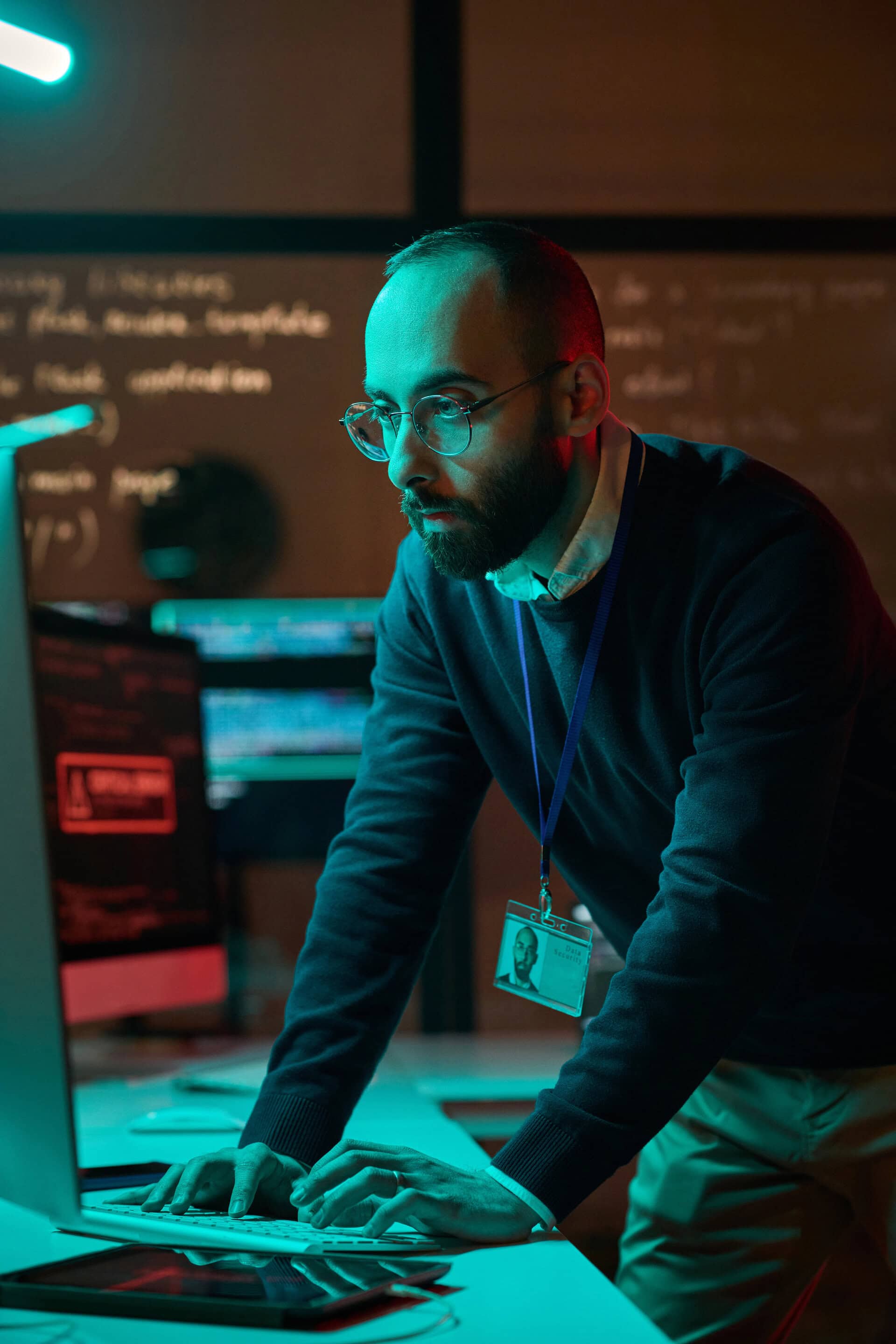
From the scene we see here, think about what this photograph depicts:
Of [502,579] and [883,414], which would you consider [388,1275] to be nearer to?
[502,579]

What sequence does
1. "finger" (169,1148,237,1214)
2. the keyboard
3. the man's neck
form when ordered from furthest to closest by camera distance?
the man's neck
"finger" (169,1148,237,1214)
the keyboard

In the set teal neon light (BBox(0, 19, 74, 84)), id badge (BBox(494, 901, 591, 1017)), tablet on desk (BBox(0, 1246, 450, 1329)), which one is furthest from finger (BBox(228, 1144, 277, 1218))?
teal neon light (BBox(0, 19, 74, 84))

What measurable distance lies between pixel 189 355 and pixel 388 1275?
7.40 feet

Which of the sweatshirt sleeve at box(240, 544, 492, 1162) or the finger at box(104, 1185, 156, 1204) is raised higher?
the sweatshirt sleeve at box(240, 544, 492, 1162)

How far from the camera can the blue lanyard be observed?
3.53 feet

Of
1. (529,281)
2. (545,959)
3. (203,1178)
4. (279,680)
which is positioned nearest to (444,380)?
(529,281)

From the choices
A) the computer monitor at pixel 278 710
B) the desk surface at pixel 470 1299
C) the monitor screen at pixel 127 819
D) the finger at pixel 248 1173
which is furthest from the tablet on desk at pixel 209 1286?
the computer monitor at pixel 278 710

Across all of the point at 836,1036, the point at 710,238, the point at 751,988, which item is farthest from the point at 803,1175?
the point at 710,238

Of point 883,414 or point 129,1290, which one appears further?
point 883,414

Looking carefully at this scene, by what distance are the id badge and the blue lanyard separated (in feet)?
0.07

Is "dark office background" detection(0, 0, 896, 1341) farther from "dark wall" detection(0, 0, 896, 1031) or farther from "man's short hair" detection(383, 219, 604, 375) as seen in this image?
"man's short hair" detection(383, 219, 604, 375)

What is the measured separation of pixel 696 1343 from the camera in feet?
4.06

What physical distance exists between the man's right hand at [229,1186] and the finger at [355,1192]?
9 cm

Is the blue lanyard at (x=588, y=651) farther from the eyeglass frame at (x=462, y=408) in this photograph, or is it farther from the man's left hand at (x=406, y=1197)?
the man's left hand at (x=406, y=1197)
